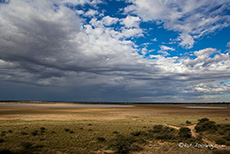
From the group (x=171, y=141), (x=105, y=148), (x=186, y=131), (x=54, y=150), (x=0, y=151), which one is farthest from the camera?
(x=186, y=131)

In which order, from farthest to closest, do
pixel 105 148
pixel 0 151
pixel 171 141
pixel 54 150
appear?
pixel 171 141 < pixel 105 148 < pixel 54 150 < pixel 0 151

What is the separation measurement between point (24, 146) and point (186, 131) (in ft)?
64.4

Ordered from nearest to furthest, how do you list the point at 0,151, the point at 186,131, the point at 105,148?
the point at 0,151 < the point at 105,148 < the point at 186,131

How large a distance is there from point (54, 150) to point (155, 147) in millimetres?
10639

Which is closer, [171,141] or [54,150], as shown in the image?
[54,150]

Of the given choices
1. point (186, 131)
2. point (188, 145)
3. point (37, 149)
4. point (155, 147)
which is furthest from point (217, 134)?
point (37, 149)

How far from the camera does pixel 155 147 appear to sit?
1764 centimetres

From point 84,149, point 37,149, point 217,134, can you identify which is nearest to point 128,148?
point 84,149

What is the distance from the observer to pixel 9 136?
19750 millimetres

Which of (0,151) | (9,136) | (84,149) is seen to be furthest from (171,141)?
(9,136)

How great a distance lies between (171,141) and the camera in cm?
1970

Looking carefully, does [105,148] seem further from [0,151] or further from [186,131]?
[186,131]

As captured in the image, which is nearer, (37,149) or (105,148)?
(37,149)

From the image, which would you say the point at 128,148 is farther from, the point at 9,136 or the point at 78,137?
the point at 9,136
